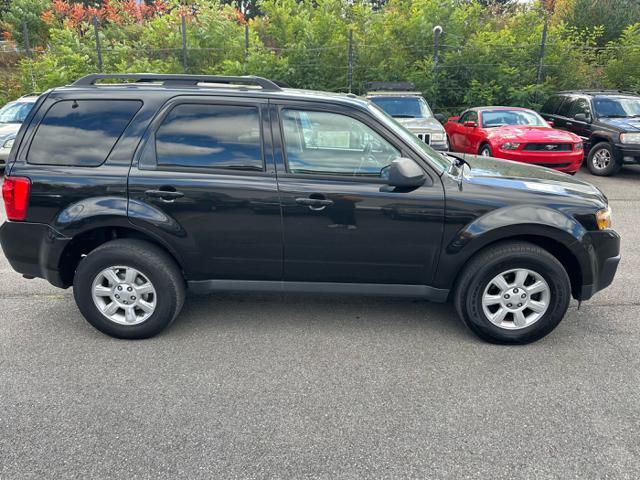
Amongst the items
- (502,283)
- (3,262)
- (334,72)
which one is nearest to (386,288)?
(502,283)

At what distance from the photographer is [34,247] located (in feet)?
12.4

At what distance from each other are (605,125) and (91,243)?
10.6 metres

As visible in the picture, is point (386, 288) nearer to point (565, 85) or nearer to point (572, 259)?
point (572, 259)

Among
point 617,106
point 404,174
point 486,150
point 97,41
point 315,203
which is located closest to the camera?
point 404,174

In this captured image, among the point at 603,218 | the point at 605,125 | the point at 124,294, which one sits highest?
the point at 605,125

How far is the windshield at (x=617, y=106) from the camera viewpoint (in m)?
11.1

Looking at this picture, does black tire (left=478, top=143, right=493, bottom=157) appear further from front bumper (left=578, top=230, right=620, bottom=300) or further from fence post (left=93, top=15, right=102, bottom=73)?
fence post (left=93, top=15, right=102, bottom=73)

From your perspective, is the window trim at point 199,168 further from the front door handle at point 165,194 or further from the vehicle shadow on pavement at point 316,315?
the vehicle shadow on pavement at point 316,315

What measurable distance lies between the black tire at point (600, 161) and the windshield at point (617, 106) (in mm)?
791

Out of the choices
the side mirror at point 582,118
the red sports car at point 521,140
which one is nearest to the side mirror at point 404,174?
the red sports car at point 521,140

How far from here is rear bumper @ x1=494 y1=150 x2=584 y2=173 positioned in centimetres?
983

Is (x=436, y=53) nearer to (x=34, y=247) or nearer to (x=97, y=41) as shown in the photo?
(x=97, y=41)

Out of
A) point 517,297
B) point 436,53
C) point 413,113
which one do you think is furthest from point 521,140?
point 517,297

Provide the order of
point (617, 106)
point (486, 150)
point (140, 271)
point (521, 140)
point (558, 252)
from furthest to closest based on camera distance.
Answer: point (617, 106), point (486, 150), point (521, 140), point (558, 252), point (140, 271)
